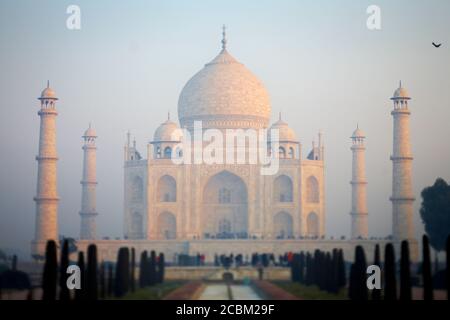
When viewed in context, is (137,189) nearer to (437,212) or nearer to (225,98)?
(225,98)

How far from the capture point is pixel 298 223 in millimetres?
40812

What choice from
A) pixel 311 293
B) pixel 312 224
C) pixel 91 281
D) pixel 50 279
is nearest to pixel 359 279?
pixel 311 293

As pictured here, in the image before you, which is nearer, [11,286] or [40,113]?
[11,286]

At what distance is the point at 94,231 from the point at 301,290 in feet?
65.5

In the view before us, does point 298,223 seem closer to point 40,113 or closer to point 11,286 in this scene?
point 40,113

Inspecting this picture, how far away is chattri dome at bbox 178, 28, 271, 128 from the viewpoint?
42656 mm

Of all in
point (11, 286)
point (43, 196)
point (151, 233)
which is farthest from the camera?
point (151, 233)

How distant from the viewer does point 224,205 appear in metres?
41.9

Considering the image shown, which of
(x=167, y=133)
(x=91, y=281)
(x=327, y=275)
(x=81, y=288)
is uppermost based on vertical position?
(x=167, y=133)

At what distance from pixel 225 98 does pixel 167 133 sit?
8.97 feet

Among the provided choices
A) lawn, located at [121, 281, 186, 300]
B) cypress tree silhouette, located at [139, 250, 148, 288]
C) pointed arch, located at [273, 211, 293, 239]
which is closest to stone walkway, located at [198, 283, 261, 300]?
lawn, located at [121, 281, 186, 300]

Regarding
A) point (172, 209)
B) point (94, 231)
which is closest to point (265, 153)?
point (172, 209)

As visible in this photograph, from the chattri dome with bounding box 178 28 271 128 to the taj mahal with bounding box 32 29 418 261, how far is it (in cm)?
4

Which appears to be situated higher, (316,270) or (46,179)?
(46,179)
